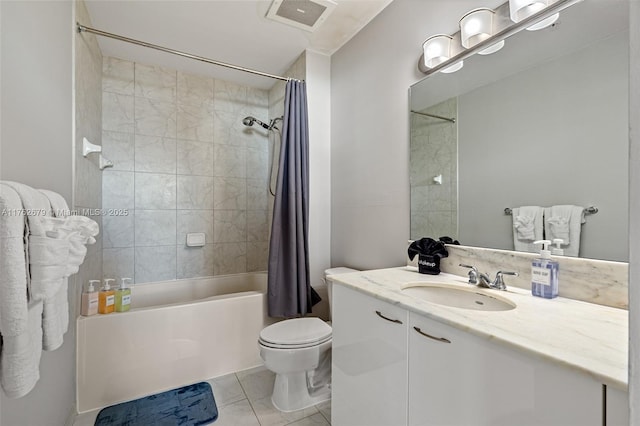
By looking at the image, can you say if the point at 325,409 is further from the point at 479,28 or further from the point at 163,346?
the point at 479,28

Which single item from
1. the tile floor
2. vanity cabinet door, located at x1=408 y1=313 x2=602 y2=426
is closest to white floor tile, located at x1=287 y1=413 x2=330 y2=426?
the tile floor

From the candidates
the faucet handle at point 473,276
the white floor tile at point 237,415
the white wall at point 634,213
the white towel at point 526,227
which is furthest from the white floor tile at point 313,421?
the white wall at point 634,213

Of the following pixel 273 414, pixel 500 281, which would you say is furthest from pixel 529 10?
pixel 273 414

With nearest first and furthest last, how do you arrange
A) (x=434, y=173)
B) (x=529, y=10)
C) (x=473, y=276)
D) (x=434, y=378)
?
(x=434, y=378) < (x=529, y=10) < (x=473, y=276) < (x=434, y=173)

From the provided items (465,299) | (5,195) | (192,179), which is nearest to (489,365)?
(465,299)

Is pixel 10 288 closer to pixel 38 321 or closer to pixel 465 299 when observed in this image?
pixel 38 321

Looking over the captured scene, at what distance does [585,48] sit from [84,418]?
2.85m

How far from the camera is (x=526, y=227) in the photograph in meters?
1.18

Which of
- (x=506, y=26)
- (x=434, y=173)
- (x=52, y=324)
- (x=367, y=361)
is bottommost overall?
(x=367, y=361)

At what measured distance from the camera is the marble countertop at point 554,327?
0.60 meters

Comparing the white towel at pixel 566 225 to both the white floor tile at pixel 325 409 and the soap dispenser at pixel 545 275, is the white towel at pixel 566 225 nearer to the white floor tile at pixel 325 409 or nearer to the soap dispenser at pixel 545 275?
the soap dispenser at pixel 545 275

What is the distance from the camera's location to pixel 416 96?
167 centimetres

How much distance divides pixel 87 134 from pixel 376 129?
186 centimetres

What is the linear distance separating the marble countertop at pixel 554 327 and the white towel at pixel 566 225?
189mm
